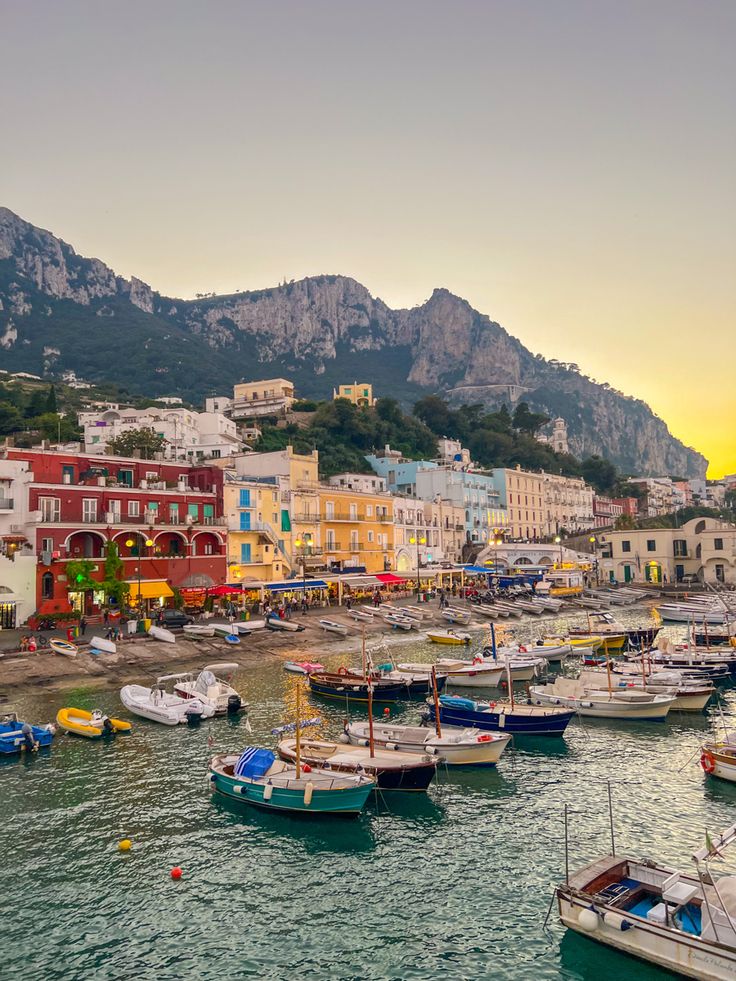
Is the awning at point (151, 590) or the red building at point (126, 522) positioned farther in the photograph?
the awning at point (151, 590)

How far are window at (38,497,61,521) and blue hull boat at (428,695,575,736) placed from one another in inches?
1361

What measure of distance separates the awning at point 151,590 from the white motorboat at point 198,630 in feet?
18.6

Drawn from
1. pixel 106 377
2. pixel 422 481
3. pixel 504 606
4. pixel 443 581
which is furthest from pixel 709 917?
pixel 106 377

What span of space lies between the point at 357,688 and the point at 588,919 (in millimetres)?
23993

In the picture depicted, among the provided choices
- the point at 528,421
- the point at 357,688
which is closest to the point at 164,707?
the point at 357,688

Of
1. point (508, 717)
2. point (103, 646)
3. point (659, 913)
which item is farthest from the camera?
point (103, 646)

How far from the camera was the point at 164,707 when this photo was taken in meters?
33.9

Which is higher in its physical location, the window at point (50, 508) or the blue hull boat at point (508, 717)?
the window at point (50, 508)

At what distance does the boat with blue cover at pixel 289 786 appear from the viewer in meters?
22.4

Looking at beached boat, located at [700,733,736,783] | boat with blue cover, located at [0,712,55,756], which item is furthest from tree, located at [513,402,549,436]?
boat with blue cover, located at [0,712,55,756]

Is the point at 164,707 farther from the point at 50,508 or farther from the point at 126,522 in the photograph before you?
the point at 126,522

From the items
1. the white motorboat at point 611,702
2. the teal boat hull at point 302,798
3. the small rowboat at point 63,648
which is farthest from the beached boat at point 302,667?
the teal boat hull at point 302,798

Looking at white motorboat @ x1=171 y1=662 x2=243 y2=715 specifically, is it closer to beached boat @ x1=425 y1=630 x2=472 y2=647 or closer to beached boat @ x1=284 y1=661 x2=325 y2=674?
beached boat @ x1=284 y1=661 x2=325 y2=674

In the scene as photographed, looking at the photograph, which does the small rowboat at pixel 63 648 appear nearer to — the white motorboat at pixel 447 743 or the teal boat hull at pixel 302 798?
the white motorboat at pixel 447 743
